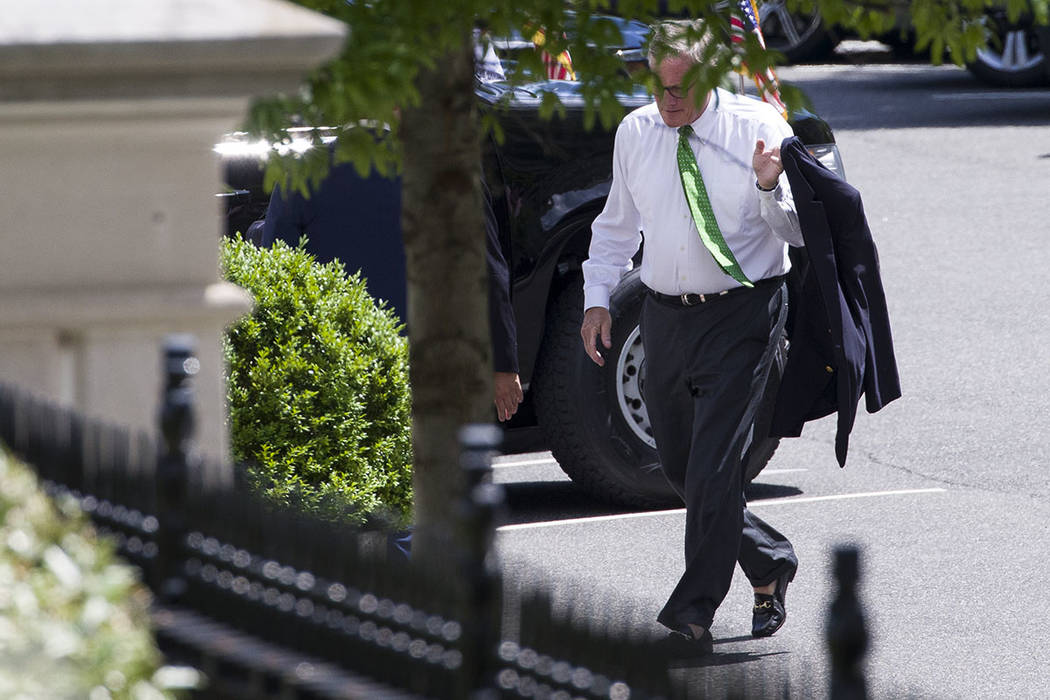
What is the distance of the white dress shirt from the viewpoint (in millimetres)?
5629

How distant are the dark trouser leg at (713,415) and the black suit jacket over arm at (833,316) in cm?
16

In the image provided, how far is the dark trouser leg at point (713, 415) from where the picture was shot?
5.55 m

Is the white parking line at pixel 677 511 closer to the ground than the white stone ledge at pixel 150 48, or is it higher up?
closer to the ground

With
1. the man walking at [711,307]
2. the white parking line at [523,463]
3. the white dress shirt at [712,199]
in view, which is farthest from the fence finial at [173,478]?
the white parking line at [523,463]

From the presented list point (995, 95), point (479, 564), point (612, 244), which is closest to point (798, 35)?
point (995, 95)

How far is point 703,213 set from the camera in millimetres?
5621

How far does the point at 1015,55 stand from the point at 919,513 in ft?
44.8

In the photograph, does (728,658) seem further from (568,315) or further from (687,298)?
(568,315)

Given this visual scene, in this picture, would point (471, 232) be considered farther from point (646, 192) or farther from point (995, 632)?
→ point (995, 632)

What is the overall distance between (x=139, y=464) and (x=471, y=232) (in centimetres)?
136

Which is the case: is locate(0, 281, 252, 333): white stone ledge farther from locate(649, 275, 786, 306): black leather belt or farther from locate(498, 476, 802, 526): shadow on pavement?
locate(498, 476, 802, 526): shadow on pavement

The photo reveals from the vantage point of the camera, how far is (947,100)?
65.7ft

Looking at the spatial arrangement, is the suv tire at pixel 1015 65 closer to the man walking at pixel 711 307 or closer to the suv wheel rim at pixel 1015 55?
the suv wheel rim at pixel 1015 55

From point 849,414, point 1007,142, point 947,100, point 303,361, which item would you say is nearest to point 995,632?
point 849,414
